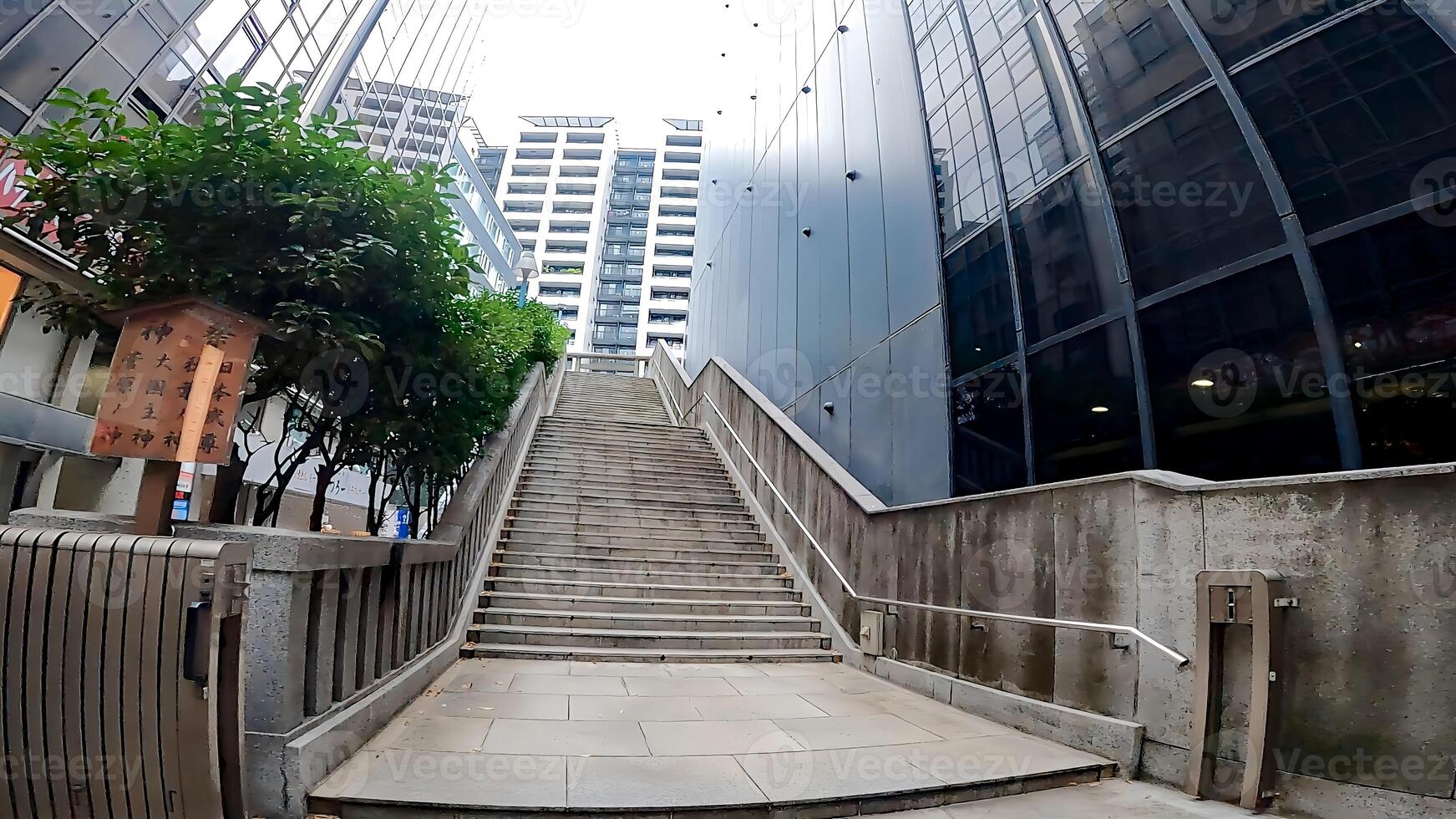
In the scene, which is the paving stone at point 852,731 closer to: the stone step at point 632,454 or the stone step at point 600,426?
the stone step at point 632,454

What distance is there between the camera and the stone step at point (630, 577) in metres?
7.89

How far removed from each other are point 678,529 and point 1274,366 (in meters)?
6.70

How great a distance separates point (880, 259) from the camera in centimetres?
933

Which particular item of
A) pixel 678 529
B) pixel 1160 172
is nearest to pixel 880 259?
pixel 1160 172

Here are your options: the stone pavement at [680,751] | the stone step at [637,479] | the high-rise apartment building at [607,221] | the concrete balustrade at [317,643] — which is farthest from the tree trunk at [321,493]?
the high-rise apartment building at [607,221]

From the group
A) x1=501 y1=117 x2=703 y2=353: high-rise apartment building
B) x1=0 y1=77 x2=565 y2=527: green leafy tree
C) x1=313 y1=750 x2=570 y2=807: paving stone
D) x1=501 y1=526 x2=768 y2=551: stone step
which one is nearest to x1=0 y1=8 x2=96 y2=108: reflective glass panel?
x1=0 y1=77 x2=565 y2=527: green leafy tree

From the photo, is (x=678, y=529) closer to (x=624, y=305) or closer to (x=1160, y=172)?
(x=1160, y=172)

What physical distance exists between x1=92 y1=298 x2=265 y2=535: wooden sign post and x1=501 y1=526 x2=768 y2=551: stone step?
5.69 meters

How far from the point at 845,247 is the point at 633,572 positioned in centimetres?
561

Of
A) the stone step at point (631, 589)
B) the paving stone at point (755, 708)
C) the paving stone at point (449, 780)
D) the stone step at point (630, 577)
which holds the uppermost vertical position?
the stone step at point (630, 577)

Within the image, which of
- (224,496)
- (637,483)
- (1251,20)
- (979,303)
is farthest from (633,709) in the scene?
(1251,20)

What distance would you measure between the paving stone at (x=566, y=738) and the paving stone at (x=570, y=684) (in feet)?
2.70

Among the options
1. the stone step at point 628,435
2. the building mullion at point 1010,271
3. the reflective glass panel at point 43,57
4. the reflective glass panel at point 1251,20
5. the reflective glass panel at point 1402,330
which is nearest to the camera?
the reflective glass panel at point 1402,330

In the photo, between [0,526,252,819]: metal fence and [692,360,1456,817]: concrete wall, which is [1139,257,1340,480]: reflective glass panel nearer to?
[692,360,1456,817]: concrete wall
